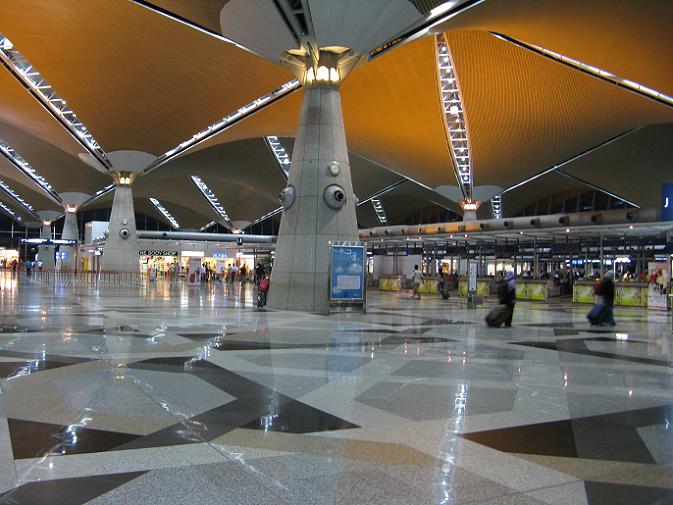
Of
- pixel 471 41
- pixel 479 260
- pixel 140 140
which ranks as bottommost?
pixel 479 260

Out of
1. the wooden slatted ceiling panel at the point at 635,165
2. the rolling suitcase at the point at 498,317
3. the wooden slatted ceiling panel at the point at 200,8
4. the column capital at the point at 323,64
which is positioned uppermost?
the wooden slatted ceiling panel at the point at 200,8

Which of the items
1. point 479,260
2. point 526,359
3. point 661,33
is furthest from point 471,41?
point 526,359

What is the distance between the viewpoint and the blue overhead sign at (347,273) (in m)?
Result: 17.7

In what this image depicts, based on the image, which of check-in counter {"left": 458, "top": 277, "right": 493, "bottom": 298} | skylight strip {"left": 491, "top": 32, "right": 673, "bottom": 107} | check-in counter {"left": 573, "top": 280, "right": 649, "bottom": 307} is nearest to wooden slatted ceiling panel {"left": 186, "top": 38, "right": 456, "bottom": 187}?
skylight strip {"left": 491, "top": 32, "right": 673, "bottom": 107}

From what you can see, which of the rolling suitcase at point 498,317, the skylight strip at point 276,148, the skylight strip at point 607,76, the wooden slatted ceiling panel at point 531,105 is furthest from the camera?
the skylight strip at point 276,148

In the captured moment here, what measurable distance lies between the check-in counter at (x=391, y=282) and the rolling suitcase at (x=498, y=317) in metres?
21.6

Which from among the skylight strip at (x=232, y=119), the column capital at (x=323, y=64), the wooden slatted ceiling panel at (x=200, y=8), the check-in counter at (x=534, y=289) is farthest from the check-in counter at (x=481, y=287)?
the wooden slatted ceiling panel at (x=200, y=8)

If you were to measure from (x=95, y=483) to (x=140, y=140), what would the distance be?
3525 centimetres

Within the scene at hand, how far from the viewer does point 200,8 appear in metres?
19.7

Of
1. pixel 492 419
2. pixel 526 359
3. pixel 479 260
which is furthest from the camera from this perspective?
pixel 479 260

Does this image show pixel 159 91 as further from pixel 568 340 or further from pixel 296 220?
pixel 568 340

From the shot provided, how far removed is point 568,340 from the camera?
11.7m

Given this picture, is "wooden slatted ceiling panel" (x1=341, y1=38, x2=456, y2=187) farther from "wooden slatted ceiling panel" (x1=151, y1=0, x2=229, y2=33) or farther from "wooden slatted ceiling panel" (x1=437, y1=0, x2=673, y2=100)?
"wooden slatted ceiling panel" (x1=151, y1=0, x2=229, y2=33)

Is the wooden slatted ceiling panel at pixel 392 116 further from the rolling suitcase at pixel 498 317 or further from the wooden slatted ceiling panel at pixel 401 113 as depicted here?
the rolling suitcase at pixel 498 317
